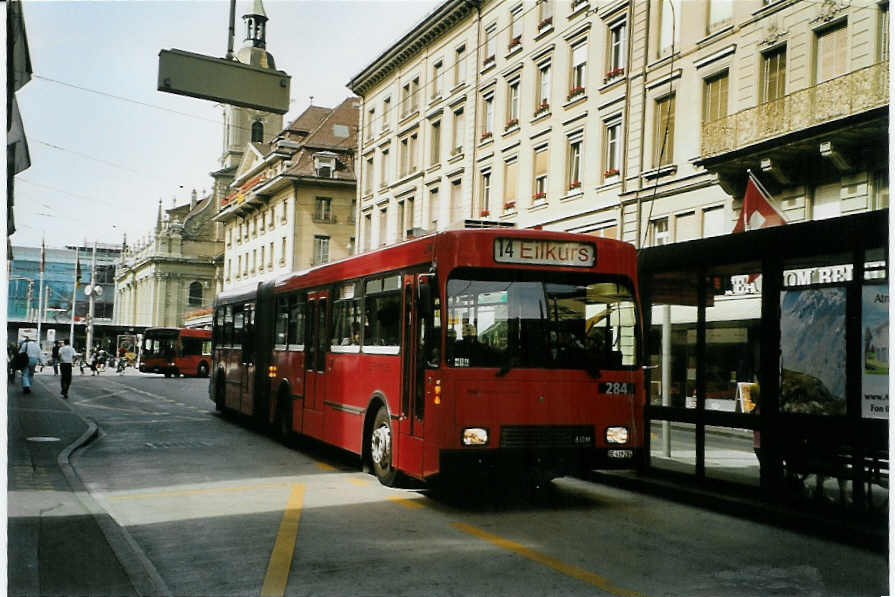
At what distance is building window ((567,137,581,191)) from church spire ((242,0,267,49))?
17403mm

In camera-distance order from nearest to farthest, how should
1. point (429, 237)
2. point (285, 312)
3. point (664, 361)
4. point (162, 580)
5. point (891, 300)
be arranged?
1. point (162, 580)
2. point (891, 300)
3. point (429, 237)
4. point (664, 361)
5. point (285, 312)

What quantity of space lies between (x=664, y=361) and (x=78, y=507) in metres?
6.30

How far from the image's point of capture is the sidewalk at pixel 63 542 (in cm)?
582

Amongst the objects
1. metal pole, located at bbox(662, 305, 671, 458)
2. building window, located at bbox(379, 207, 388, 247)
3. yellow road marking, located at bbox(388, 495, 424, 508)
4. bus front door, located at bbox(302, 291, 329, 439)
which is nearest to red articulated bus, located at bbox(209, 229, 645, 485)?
yellow road marking, located at bbox(388, 495, 424, 508)

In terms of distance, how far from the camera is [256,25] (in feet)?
28.2

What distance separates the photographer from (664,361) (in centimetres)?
1116

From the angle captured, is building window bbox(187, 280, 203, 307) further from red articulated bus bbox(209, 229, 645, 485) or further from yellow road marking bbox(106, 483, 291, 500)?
red articulated bus bbox(209, 229, 645, 485)

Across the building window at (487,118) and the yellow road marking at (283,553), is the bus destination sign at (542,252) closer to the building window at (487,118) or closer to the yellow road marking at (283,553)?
the yellow road marking at (283,553)

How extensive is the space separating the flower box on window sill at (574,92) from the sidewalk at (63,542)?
16.8 metres

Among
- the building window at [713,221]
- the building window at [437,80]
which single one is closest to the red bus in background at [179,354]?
the building window at [713,221]

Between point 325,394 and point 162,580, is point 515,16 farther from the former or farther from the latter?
point 162,580

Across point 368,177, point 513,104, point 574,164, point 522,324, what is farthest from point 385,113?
point 574,164

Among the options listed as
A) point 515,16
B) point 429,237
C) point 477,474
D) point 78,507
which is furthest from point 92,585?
point 515,16

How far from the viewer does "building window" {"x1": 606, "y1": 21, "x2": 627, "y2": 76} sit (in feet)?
78.2
